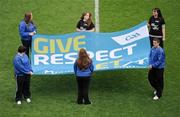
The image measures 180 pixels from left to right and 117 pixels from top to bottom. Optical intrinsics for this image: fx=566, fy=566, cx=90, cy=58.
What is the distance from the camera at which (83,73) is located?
15.6m

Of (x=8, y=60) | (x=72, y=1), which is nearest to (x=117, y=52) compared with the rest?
(x=8, y=60)

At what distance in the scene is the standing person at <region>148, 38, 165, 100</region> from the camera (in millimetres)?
15758

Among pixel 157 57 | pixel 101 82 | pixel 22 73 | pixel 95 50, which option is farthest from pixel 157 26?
pixel 22 73

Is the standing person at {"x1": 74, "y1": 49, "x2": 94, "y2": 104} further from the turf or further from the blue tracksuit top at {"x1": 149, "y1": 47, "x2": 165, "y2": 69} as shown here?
the blue tracksuit top at {"x1": 149, "y1": 47, "x2": 165, "y2": 69}

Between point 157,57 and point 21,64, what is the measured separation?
12.4 feet

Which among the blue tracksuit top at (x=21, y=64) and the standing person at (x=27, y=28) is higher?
the standing person at (x=27, y=28)

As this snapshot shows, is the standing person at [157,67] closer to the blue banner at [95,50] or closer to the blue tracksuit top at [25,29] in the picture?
the blue banner at [95,50]

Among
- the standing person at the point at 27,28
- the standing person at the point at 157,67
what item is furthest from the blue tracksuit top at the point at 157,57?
the standing person at the point at 27,28

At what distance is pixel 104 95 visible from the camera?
16609 mm

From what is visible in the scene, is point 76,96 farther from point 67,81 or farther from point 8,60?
point 8,60

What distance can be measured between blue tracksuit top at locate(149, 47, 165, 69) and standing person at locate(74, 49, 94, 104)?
5.64 ft

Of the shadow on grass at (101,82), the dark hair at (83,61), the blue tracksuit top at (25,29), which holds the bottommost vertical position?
the shadow on grass at (101,82)

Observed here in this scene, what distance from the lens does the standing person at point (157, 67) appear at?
620 inches

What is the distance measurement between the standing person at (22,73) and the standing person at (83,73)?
1.35m
